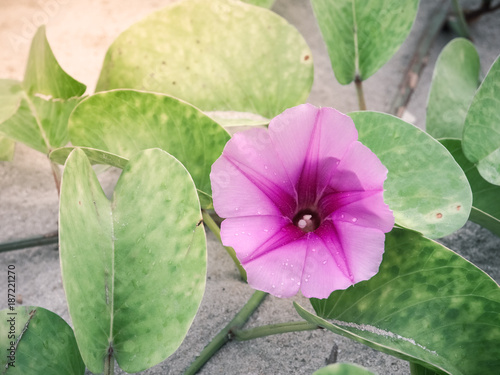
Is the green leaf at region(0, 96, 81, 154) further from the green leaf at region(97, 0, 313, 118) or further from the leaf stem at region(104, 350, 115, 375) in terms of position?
the leaf stem at region(104, 350, 115, 375)

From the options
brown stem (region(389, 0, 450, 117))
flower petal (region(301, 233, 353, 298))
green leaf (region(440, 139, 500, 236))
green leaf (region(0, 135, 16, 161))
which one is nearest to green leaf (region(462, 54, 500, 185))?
green leaf (region(440, 139, 500, 236))

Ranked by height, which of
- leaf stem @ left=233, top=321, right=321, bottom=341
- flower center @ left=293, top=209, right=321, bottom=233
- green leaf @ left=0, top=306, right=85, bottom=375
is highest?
flower center @ left=293, top=209, right=321, bottom=233

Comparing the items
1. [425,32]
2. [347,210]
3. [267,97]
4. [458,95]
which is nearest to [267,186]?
[347,210]

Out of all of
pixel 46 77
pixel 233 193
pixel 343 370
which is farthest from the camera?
pixel 46 77

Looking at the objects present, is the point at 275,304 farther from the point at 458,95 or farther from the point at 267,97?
the point at 458,95

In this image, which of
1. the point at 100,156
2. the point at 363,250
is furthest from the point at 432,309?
the point at 100,156

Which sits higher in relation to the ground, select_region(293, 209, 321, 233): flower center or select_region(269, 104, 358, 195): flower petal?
select_region(269, 104, 358, 195): flower petal

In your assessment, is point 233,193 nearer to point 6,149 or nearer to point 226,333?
point 226,333
